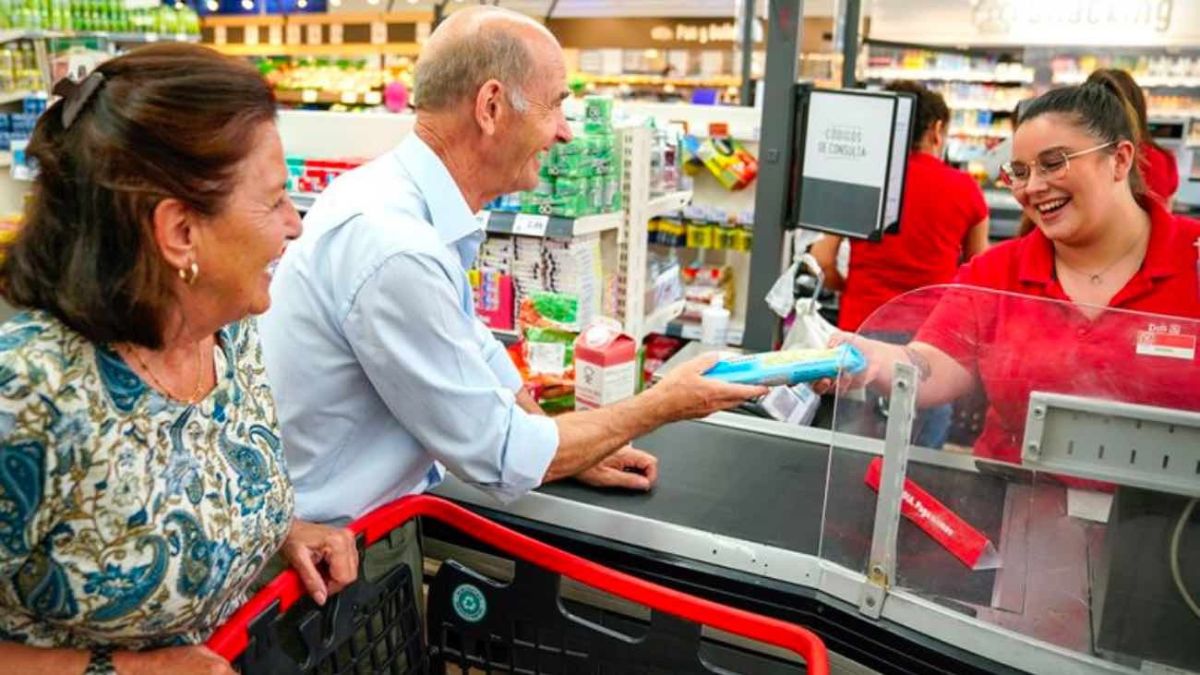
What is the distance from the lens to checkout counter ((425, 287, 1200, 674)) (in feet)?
4.15

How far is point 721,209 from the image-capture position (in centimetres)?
461

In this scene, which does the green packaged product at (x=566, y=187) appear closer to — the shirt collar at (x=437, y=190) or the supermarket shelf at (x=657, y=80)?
the shirt collar at (x=437, y=190)

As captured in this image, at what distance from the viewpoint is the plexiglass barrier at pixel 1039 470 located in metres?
1.26

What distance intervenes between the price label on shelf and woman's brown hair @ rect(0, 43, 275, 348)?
1.92 metres

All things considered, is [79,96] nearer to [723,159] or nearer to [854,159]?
[854,159]

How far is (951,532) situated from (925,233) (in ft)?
8.64

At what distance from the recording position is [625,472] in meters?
1.91

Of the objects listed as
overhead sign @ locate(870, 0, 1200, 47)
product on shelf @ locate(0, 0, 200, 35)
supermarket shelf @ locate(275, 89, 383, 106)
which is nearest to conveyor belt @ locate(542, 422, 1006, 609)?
product on shelf @ locate(0, 0, 200, 35)

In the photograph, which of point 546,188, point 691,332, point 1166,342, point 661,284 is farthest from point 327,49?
point 1166,342

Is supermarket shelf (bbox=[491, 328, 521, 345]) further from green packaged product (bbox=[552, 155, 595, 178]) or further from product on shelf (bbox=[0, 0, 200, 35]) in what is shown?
product on shelf (bbox=[0, 0, 200, 35])

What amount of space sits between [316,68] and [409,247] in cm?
1254

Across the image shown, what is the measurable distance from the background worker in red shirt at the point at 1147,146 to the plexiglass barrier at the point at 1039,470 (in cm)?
169

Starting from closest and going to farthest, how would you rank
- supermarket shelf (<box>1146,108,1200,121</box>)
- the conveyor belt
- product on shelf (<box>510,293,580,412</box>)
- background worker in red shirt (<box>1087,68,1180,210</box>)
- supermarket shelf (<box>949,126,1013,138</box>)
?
the conveyor belt, product on shelf (<box>510,293,580,412</box>), background worker in red shirt (<box>1087,68,1180,210</box>), supermarket shelf (<box>1146,108,1200,121</box>), supermarket shelf (<box>949,126,1013,138</box>)


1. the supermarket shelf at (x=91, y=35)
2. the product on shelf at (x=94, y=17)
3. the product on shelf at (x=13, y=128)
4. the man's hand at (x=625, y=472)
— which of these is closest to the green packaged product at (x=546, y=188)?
the man's hand at (x=625, y=472)
